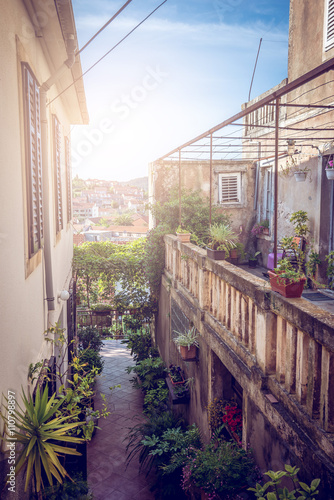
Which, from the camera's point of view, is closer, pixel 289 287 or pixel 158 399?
pixel 289 287

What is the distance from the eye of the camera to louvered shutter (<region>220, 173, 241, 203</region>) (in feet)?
40.9

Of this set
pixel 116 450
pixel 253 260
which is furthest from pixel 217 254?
pixel 253 260

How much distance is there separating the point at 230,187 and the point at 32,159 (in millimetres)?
A: 9353

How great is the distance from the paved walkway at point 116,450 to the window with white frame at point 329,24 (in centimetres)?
895

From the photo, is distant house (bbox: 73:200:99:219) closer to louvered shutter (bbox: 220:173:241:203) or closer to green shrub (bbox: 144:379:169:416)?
louvered shutter (bbox: 220:173:241:203)

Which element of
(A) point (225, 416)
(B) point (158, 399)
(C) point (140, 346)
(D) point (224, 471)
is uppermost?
(D) point (224, 471)

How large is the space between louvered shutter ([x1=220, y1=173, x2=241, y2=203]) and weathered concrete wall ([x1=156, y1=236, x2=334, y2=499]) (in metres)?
6.37

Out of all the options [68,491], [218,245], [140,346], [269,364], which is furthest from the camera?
[140,346]

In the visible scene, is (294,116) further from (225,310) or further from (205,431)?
(205,431)

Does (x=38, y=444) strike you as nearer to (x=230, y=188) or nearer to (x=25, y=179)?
(x=25, y=179)

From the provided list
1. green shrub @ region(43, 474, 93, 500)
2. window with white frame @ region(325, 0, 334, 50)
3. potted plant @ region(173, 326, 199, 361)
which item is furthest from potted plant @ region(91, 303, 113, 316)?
window with white frame @ region(325, 0, 334, 50)

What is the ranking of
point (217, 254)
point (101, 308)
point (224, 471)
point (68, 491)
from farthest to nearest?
1. point (101, 308)
2. point (217, 254)
3. point (68, 491)
4. point (224, 471)

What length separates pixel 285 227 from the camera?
429 inches

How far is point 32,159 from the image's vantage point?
3.99 metres
